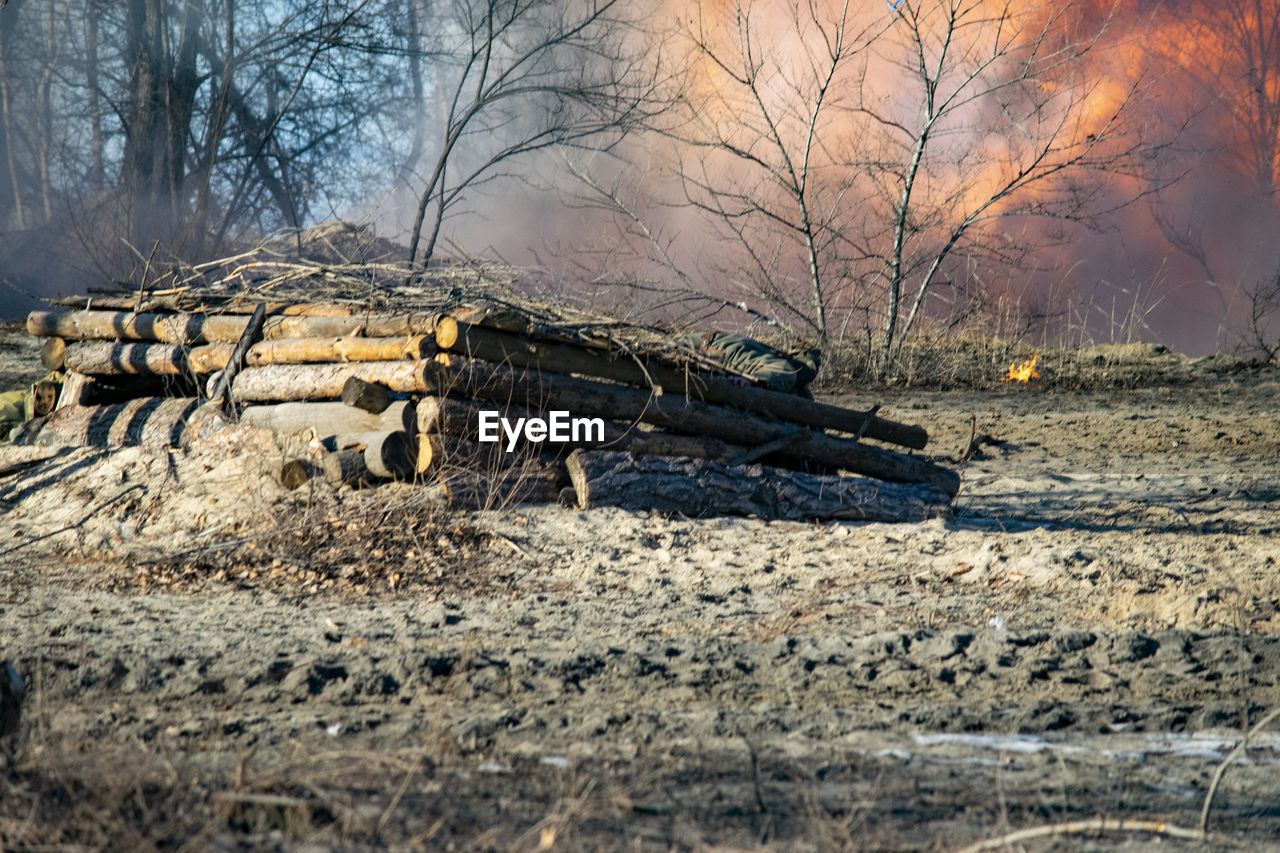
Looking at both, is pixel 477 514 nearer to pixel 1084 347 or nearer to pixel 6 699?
pixel 6 699

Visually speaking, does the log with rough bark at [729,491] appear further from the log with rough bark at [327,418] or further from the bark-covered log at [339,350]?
the bark-covered log at [339,350]

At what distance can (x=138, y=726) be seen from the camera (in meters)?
3.27

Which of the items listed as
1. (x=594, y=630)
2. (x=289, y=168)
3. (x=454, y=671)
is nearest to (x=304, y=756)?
(x=454, y=671)

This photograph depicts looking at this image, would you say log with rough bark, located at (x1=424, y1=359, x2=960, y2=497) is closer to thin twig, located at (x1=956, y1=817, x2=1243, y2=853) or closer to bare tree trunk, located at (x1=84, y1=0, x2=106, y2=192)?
thin twig, located at (x1=956, y1=817, x2=1243, y2=853)

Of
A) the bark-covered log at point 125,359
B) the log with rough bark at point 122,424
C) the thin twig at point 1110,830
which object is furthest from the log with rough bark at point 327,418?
the thin twig at point 1110,830

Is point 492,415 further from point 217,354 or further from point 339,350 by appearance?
point 217,354

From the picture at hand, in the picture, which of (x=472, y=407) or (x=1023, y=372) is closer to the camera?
(x=472, y=407)

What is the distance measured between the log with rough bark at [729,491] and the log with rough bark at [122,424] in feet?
10.9

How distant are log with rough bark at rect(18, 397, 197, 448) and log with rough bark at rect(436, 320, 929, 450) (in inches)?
105

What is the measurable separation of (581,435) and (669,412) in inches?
28.7

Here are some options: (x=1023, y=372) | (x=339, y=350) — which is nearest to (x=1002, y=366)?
(x=1023, y=372)

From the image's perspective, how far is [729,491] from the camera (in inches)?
293

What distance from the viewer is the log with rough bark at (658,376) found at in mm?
7035

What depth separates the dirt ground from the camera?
2.45 m
